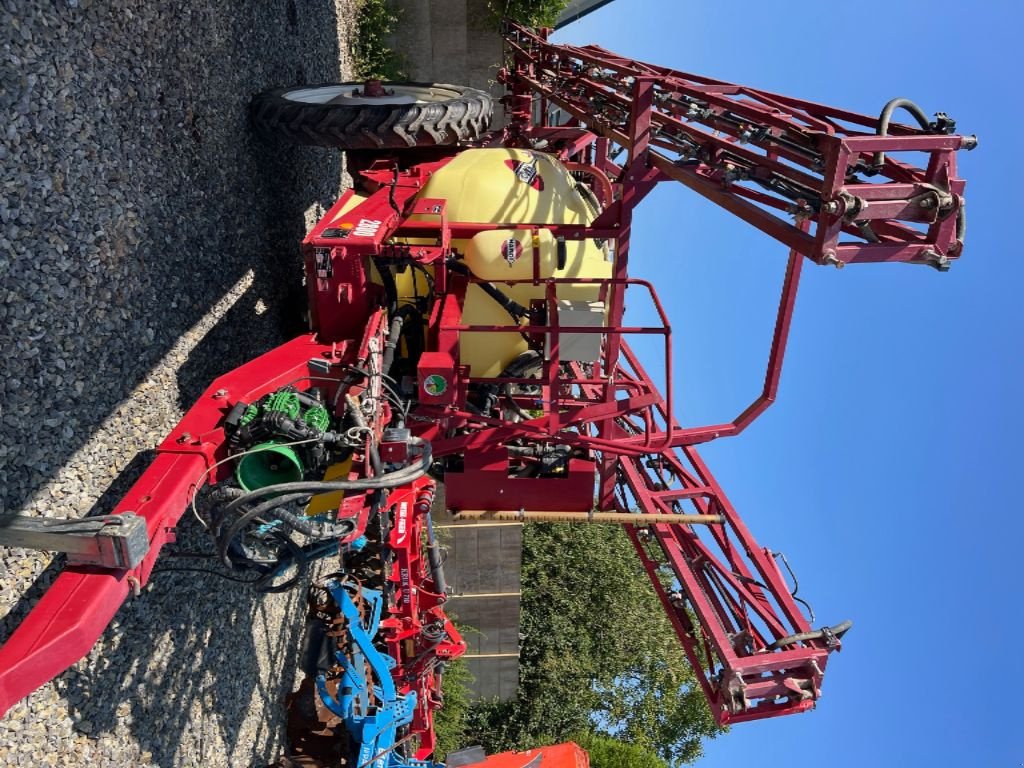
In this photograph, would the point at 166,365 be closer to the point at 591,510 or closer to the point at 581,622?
the point at 591,510

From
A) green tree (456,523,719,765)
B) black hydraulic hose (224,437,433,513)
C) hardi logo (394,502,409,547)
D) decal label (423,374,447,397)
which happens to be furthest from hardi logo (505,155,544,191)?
green tree (456,523,719,765)

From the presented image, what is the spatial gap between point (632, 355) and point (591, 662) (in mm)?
8802

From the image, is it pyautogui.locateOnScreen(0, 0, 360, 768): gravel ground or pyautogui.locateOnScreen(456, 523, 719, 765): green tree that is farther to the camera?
pyautogui.locateOnScreen(456, 523, 719, 765): green tree

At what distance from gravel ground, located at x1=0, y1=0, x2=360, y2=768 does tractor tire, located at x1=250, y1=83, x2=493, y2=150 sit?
0.30 meters

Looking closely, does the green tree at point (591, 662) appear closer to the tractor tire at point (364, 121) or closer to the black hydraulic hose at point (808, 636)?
the black hydraulic hose at point (808, 636)

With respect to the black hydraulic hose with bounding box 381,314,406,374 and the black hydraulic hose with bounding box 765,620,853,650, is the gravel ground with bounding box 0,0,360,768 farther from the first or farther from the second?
the black hydraulic hose with bounding box 765,620,853,650

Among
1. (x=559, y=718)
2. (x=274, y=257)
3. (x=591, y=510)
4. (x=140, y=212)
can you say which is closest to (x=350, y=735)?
(x=591, y=510)

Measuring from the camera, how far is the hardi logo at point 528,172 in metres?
5.13

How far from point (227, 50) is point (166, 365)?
270 cm

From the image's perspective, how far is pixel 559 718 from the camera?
12.9 m

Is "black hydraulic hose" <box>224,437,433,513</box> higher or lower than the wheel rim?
lower

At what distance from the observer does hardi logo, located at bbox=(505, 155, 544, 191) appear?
16.8ft

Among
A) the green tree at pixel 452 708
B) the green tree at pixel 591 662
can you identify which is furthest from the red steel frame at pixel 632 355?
the green tree at pixel 591 662

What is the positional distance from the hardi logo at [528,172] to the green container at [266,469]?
2.59 m
